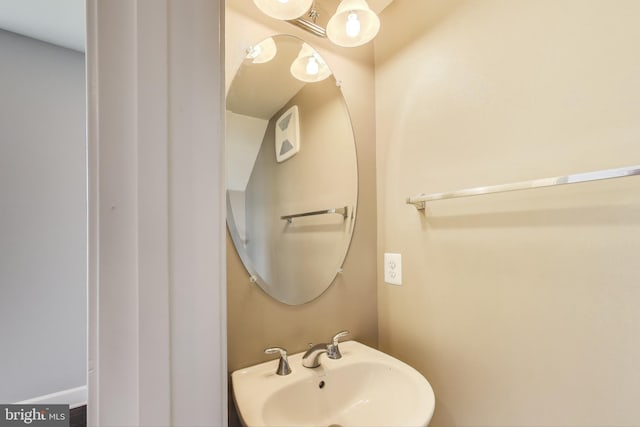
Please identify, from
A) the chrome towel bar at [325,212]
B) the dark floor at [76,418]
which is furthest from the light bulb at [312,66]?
the dark floor at [76,418]

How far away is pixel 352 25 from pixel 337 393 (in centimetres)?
130

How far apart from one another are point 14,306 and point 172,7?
120cm

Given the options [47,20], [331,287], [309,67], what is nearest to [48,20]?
[47,20]

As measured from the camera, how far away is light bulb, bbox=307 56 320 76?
104 cm

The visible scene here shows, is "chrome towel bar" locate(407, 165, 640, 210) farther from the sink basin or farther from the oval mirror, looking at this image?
the sink basin

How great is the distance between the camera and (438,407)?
0.92m

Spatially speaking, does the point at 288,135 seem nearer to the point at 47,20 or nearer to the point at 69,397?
the point at 47,20

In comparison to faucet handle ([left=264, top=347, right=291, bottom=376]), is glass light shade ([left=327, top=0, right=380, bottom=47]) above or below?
above

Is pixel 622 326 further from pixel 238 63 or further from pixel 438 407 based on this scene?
pixel 238 63

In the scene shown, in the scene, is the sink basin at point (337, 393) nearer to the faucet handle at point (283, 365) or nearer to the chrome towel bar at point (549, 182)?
the faucet handle at point (283, 365)

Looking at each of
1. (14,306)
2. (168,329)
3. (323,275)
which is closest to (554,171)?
(323,275)

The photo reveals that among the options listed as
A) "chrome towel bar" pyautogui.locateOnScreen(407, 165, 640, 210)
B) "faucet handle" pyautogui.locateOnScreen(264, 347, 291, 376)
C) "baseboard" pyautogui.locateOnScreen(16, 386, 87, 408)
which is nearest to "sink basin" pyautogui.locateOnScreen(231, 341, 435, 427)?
"faucet handle" pyautogui.locateOnScreen(264, 347, 291, 376)

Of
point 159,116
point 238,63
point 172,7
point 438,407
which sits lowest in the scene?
point 438,407

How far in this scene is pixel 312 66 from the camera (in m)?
1.05
